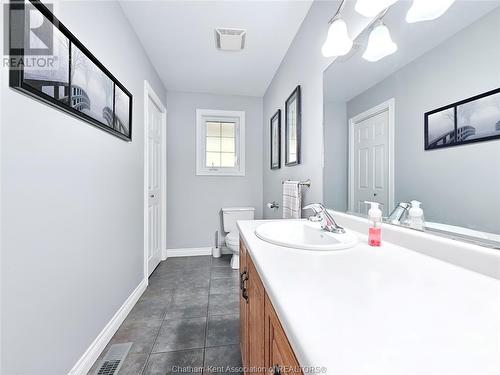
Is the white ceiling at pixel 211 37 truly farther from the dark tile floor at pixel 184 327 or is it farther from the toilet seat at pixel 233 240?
the dark tile floor at pixel 184 327

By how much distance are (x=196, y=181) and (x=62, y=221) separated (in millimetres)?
2161

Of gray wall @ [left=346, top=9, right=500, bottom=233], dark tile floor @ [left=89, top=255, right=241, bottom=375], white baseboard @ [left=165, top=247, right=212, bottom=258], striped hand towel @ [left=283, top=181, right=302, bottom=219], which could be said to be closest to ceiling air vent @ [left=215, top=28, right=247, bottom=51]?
striped hand towel @ [left=283, top=181, right=302, bottom=219]

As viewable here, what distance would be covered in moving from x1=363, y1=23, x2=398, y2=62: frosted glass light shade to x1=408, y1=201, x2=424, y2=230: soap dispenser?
2.09ft

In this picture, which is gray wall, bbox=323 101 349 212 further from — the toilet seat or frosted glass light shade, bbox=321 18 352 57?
the toilet seat

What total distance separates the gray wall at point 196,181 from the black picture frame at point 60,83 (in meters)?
1.51

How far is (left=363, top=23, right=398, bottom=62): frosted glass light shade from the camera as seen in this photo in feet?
3.10

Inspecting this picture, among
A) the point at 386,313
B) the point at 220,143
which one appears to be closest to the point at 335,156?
the point at 386,313

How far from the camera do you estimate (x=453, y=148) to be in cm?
70

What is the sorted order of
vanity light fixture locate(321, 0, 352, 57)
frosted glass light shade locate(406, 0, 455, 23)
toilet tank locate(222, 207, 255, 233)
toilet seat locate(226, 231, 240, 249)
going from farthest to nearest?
toilet tank locate(222, 207, 255, 233)
toilet seat locate(226, 231, 240, 249)
vanity light fixture locate(321, 0, 352, 57)
frosted glass light shade locate(406, 0, 455, 23)

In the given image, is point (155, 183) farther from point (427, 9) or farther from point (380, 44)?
point (427, 9)

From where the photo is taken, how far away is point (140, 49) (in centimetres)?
208

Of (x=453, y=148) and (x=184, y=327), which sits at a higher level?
(x=453, y=148)

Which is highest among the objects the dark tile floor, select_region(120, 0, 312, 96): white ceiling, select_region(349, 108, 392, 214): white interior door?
select_region(120, 0, 312, 96): white ceiling

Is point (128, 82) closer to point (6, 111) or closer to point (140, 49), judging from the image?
point (140, 49)
